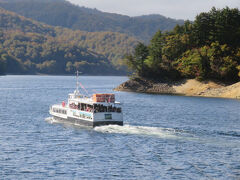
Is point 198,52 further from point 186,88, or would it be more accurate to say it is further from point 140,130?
point 140,130

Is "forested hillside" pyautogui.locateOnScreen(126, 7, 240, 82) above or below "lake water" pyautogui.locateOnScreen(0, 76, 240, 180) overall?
above

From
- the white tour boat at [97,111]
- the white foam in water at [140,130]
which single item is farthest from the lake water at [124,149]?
the white tour boat at [97,111]

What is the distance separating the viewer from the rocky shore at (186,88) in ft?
418

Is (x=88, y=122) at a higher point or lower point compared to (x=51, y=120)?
higher

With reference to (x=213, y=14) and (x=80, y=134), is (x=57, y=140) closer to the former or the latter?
(x=80, y=134)

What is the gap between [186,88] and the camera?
144 metres

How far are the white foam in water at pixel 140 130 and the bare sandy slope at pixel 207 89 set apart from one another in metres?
66.0

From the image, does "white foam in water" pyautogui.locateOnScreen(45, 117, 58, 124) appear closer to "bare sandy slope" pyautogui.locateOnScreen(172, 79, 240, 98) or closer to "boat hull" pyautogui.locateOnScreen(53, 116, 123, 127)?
"boat hull" pyautogui.locateOnScreen(53, 116, 123, 127)

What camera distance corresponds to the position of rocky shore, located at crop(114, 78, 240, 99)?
127 metres

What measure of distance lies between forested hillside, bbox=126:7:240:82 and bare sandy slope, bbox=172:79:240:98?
291cm

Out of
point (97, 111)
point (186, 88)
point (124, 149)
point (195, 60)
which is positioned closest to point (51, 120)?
point (97, 111)

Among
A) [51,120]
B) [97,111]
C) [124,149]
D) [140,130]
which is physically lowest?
[124,149]

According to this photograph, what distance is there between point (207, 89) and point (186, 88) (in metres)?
10.3

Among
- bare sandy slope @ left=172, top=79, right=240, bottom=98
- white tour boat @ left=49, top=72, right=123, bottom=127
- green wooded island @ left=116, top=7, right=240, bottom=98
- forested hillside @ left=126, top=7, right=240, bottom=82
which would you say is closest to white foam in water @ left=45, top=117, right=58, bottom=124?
white tour boat @ left=49, top=72, right=123, bottom=127
